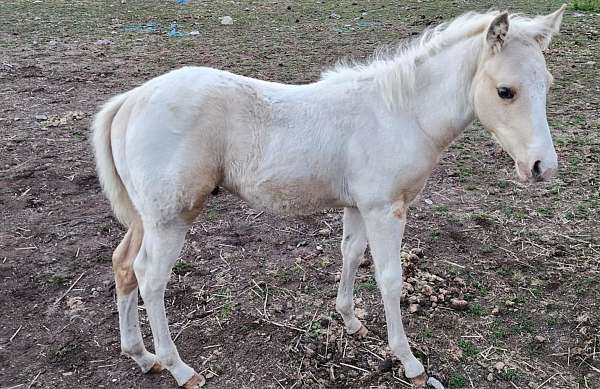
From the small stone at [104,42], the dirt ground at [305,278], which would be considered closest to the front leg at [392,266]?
the dirt ground at [305,278]

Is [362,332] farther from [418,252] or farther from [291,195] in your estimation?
[291,195]

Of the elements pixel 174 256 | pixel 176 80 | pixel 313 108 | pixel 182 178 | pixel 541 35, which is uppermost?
pixel 541 35

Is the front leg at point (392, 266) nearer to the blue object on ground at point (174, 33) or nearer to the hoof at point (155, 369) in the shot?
the hoof at point (155, 369)

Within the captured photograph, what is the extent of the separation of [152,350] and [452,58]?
7.54 feet

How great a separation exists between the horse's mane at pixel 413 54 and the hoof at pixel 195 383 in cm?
172

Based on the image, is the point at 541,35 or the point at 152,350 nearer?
the point at 541,35

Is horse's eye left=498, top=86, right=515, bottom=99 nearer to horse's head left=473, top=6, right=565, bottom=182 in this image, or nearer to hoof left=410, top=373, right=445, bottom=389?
horse's head left=473, top=6, right=565, bottom=182

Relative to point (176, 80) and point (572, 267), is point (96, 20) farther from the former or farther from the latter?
point (572, 267)

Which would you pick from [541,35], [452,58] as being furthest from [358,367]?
[541,35]

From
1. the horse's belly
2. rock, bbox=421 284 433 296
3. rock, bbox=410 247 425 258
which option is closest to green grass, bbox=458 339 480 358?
rock, bbox=421 284 433 296

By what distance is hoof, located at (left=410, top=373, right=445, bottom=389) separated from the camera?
286 cm

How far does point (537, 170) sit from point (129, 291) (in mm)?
2121

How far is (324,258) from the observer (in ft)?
12.8

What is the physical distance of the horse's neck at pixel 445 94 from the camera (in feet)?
8.36
